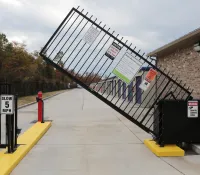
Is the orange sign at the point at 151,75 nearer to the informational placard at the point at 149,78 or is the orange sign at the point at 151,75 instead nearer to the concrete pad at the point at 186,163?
the informational placard at the point at 149,78

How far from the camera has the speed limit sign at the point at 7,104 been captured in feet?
21.1

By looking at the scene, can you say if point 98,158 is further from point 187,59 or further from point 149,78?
point 187,59

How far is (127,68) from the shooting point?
→ 720 cm

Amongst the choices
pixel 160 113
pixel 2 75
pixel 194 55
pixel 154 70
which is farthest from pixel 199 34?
pixel 2 75

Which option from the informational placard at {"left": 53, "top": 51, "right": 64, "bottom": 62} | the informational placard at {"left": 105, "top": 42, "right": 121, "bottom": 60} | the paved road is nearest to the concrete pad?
the paved road

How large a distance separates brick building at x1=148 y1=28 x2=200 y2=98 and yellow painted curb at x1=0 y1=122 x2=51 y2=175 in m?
6.06

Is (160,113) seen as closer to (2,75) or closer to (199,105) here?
(199,105)

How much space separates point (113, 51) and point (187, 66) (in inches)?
280

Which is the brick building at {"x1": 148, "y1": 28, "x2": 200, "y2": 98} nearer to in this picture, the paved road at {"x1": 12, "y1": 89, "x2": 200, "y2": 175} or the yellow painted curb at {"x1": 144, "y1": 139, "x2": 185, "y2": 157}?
the paved road at {"x1": 12, "y1": 89, "x2": 200, "y2": 175}

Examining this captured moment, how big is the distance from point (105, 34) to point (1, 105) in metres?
2.92

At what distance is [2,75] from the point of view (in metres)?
36.3

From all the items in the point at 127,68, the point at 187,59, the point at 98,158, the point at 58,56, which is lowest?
the point at 98,158

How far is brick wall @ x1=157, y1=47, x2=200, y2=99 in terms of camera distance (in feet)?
39.8

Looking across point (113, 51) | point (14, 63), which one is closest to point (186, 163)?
point (113, 51)
